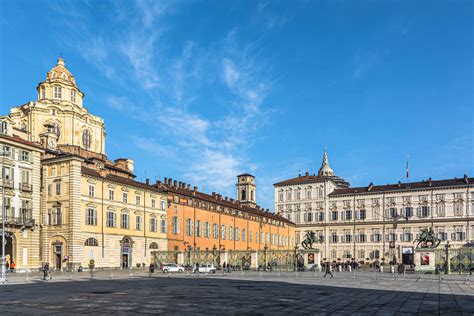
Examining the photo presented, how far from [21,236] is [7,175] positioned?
6.91m

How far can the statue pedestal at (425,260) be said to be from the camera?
60328 mm

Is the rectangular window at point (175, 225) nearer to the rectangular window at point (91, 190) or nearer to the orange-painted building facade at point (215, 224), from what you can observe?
the orange-painted building facade at point (215, 224)

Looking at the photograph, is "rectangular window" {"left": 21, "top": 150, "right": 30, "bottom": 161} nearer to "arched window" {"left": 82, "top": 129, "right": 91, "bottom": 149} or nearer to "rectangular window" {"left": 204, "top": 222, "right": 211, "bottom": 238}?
"arched window" {"left": 82, "top": 129, "right": 91, "bottom": 149}

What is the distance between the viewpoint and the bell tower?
124625 millimetres

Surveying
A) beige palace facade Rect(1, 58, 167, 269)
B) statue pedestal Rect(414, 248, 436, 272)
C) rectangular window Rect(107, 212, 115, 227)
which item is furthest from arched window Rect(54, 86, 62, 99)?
statue pedestal Rect(414, 248, 436, 272)

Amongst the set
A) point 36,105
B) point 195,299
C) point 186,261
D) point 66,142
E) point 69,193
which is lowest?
point 186,261

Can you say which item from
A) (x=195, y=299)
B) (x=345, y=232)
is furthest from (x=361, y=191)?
(x=195, y=299)

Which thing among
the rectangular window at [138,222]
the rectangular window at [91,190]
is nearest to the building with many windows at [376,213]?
the rectangular window at [138,222]

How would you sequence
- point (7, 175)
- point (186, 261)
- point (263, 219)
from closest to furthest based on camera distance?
1. point (7, 175)
2. point (186, 261)
3. point (263, 219)

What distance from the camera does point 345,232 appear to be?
112 m

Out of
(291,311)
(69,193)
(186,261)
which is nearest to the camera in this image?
(291,311)

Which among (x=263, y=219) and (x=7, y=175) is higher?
(x=7, y=175)

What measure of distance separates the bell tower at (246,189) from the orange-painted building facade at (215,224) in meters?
11.8

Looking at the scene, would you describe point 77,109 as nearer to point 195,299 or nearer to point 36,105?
point 36,105
